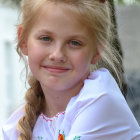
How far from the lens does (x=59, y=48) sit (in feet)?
6.20

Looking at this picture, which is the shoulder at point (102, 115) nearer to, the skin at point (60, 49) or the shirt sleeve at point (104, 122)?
the shirt sleeve at point (104, 122)

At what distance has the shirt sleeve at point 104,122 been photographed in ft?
5.99

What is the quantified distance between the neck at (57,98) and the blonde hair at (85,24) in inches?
4.2

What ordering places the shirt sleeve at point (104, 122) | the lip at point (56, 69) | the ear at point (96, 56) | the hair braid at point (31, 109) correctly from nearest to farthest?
the shirt sleeve at point (104, 122)
the lip at point (56, 69)
the ear at point (96, 56)
the hair braid at point (31, 109)

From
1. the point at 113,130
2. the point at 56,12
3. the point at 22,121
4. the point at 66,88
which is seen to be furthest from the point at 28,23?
the point at 113,130

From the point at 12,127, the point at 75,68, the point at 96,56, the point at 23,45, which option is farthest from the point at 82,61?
the point at 12,127

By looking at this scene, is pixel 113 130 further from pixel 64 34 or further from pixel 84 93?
Result: pixel 64 34

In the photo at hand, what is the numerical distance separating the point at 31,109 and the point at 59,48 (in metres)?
0.54

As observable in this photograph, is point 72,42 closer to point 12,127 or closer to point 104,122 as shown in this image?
point 104,122

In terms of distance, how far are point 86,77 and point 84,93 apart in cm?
19

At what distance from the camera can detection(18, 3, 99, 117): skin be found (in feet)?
6.18

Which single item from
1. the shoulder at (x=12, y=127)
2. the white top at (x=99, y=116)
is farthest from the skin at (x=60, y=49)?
the shoulder at (x=12, y=127)

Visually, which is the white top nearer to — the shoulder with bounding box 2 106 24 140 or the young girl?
the young girl

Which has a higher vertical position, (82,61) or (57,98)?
(82,61)
